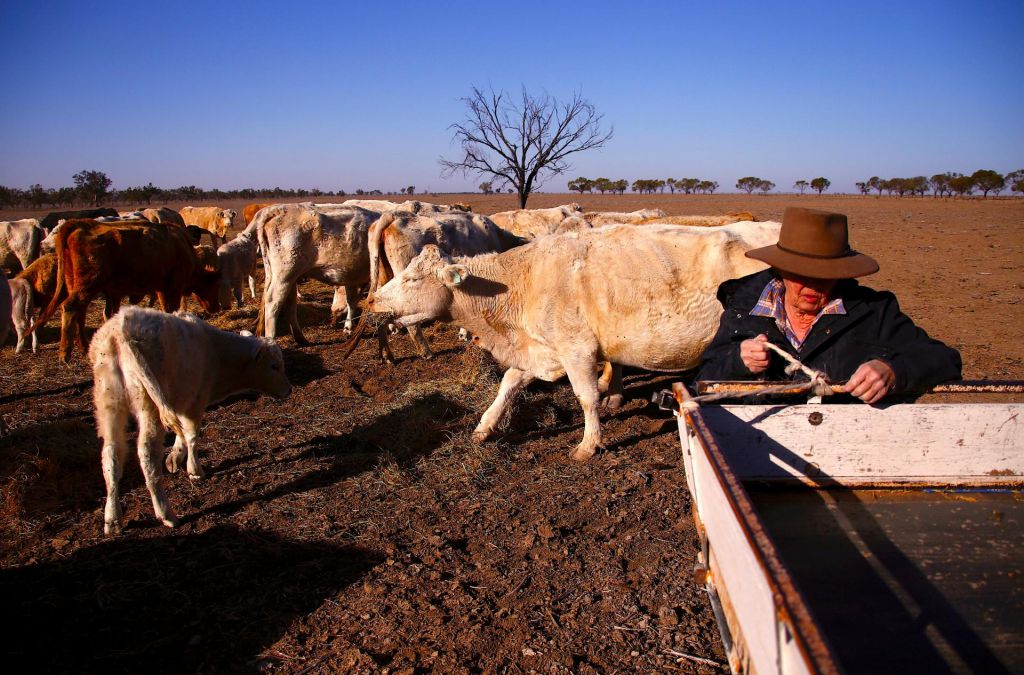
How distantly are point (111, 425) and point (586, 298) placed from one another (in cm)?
384

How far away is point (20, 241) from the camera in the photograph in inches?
600

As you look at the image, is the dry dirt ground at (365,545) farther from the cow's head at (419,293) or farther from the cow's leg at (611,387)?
the cow's head at (419,293)

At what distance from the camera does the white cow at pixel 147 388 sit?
4.23 m

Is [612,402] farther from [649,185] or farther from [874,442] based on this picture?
[649,185]

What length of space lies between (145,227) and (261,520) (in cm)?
732

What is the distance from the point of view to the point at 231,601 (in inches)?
140

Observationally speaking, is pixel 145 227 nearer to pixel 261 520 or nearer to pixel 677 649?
pixel 261 520

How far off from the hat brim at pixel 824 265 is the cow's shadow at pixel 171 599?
10.1 feet

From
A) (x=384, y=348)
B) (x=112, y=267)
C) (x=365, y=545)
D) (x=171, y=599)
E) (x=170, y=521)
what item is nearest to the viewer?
(x=171, y=599)

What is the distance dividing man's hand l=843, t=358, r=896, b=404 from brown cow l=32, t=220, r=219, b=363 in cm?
988

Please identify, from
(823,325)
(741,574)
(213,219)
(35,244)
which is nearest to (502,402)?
(823,325)

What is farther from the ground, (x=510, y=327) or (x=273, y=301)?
(x=510, y=327)

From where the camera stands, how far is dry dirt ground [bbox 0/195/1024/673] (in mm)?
3145

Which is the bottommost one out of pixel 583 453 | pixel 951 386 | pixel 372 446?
pixel 372 446
